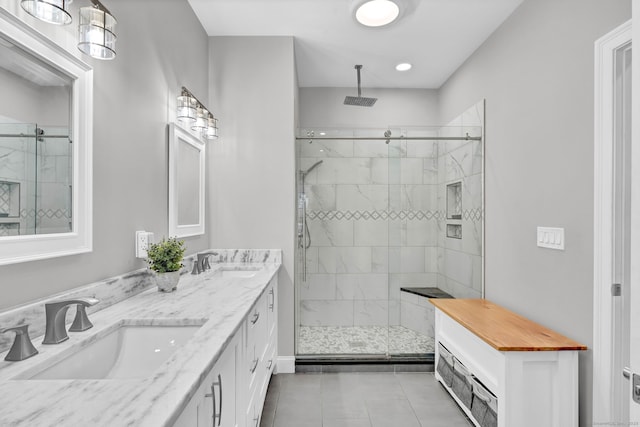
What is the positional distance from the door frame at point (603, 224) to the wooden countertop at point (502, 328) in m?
0.12

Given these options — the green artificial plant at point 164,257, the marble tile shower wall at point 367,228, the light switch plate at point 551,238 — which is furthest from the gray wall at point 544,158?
the green artificial plant at point 164,257

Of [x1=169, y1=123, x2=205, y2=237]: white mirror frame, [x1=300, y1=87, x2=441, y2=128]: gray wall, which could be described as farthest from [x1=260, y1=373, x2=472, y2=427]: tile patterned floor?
[x1=300, y1=87, x2=441, y2=128]: gray wall

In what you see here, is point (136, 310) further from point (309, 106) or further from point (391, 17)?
point (309, 106)

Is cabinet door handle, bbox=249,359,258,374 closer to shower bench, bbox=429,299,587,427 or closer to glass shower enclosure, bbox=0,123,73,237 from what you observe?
glass shower enclosure, bbox=0,123,73,237

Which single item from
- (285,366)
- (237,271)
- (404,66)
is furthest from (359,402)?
(404,66)

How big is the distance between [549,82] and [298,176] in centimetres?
193

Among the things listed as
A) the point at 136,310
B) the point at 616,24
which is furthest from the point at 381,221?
the point at 136,310

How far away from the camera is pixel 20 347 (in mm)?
958

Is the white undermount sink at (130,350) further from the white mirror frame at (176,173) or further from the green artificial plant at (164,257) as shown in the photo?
the white mirror frame at (176,173)

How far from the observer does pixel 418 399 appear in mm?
2492

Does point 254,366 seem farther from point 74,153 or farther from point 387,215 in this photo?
point 387,215

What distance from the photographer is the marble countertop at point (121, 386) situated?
26.5 inches

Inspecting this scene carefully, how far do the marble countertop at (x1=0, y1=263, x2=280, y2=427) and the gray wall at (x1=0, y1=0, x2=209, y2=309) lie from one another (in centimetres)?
20

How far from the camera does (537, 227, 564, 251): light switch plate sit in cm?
200
